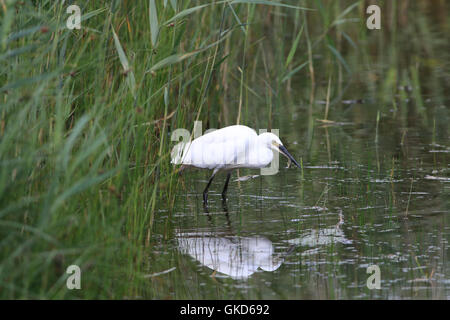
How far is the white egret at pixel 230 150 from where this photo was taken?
625cm

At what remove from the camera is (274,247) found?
5152mm

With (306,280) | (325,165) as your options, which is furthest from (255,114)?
(306,280)

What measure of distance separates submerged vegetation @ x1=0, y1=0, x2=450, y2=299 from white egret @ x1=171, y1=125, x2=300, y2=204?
1.06 feet

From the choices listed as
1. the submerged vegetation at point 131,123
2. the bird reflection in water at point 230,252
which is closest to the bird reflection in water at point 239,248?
the bird reflection in water at point 230,252

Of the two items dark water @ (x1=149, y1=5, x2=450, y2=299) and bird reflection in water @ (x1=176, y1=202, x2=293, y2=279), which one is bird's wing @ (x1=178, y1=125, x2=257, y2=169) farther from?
bird reflection in water @ (x1=176, y1=202, x2=293, y2=279)

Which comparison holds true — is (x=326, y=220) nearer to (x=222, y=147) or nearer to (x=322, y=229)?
(x=322, y=229)

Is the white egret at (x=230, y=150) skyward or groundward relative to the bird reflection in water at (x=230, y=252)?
skyward

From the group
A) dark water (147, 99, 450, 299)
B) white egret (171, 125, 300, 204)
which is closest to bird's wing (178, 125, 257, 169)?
white egret (171, 125, 300, 204)

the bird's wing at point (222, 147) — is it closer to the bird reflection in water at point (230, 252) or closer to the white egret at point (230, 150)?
the white egret at point (230, 150)

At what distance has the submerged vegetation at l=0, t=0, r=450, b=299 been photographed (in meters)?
3.78

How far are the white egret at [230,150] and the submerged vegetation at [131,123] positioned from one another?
1.06ft

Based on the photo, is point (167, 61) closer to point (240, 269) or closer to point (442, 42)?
point (240, 269)

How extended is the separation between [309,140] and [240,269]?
141 inches

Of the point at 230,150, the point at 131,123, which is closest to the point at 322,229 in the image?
the point at 230,150
